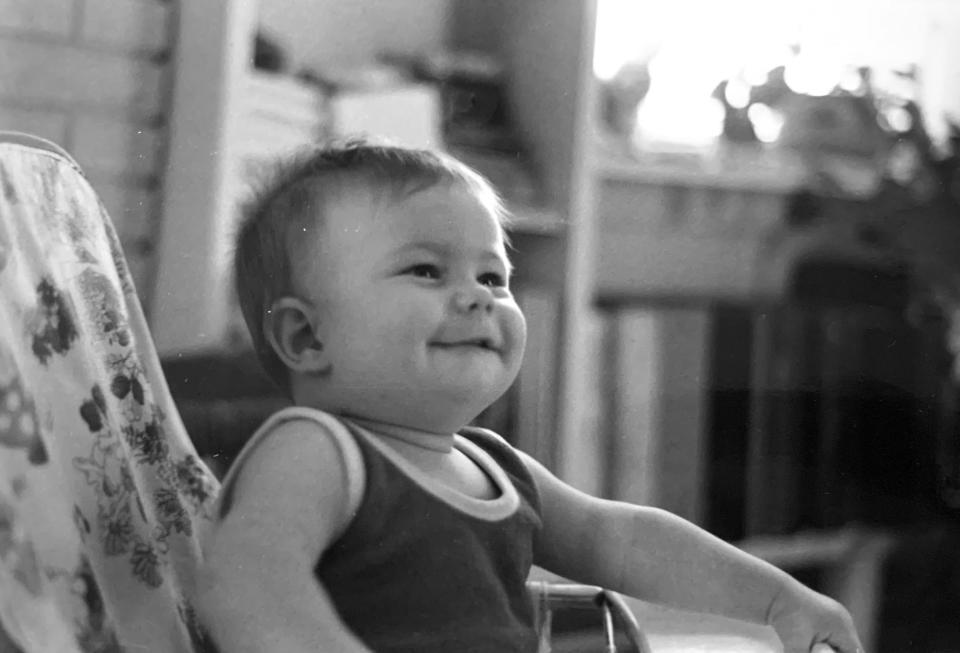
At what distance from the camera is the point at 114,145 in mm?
913

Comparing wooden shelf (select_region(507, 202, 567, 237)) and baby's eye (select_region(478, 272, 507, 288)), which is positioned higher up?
wooden shelf (select_region(507, 202, 567, 237))

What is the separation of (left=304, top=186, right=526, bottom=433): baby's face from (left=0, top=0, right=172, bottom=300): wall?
30 centimetres

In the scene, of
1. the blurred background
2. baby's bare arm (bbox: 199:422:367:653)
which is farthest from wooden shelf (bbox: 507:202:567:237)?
baby's bare arm (bbox: 199:422:367:653)

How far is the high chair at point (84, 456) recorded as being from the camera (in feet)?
1.97

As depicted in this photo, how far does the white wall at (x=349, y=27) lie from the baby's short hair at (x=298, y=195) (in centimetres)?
35

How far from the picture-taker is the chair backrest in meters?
0.60

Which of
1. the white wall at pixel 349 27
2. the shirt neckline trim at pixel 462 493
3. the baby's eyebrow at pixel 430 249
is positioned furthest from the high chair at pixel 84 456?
the white wall at pixel 349 27

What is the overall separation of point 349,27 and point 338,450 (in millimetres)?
599

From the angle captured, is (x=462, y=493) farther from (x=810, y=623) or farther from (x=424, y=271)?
(x=810, y=623)

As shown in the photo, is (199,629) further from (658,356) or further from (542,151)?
(658,356)

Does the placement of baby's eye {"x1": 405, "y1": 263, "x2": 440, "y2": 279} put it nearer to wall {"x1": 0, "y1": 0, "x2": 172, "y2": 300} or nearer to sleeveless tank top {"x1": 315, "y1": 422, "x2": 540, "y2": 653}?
sleeveless tank top {"x1": 315, "y1": 422, "x2": 540, "y2": 653}

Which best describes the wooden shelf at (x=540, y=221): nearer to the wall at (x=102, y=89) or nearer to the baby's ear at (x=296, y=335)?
the wall at (x=102, y=89)

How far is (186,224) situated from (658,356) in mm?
972

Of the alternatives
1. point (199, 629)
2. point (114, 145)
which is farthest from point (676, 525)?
point (114, 145)
